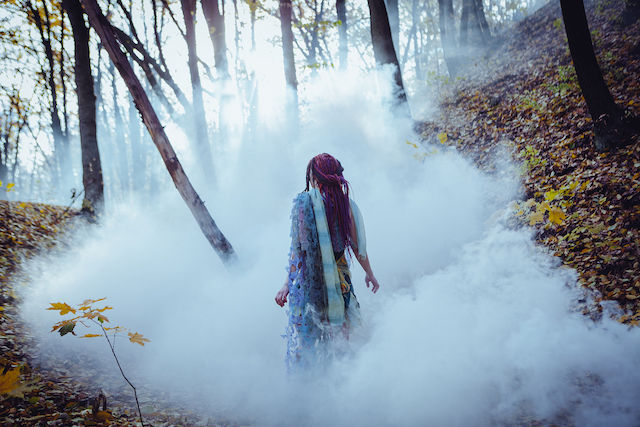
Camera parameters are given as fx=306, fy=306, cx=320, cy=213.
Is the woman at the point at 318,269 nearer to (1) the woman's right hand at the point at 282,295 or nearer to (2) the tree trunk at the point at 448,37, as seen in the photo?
(1) the woman's right hand at the point at 282,295

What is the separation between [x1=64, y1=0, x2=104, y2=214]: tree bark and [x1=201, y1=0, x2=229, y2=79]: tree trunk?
285 centimetres

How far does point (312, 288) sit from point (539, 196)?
3.96m

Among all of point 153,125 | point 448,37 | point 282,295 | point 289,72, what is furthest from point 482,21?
point 282,295

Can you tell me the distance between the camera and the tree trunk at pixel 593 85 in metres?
4.32

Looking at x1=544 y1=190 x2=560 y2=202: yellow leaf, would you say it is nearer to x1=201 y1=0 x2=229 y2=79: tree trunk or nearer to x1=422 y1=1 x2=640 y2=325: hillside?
x1=422 y1=1 x2=640 y2=325: hillside

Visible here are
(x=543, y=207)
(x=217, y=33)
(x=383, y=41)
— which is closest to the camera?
(x=543, y=207)

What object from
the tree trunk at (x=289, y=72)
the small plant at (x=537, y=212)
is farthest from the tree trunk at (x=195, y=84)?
the small plant at (x=537, y=212)

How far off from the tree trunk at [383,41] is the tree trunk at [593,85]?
3.34 metres

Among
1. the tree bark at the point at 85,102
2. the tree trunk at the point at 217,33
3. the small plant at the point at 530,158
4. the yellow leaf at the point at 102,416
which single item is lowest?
the yellow leaf at the point at 102,416

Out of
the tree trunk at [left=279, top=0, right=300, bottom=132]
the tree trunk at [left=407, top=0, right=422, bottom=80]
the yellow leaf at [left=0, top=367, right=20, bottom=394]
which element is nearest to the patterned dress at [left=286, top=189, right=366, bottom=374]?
the yellow leaf at [left=0, top=367, right=20, bottom=394]

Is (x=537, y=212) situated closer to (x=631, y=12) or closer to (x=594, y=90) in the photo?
(x=594, y=90)

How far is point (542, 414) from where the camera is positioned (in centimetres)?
229

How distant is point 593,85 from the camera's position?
455cm

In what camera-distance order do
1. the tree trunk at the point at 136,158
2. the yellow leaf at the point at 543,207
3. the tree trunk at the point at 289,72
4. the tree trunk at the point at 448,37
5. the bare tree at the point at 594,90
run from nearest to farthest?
the yellow leaf at the point at 543,207 → the bare tree at the point at 594,90 → the tree trunk at the point at 289,72 → the tree trunk at the point at 448,37 → the tree trunk at the point at 136,158
